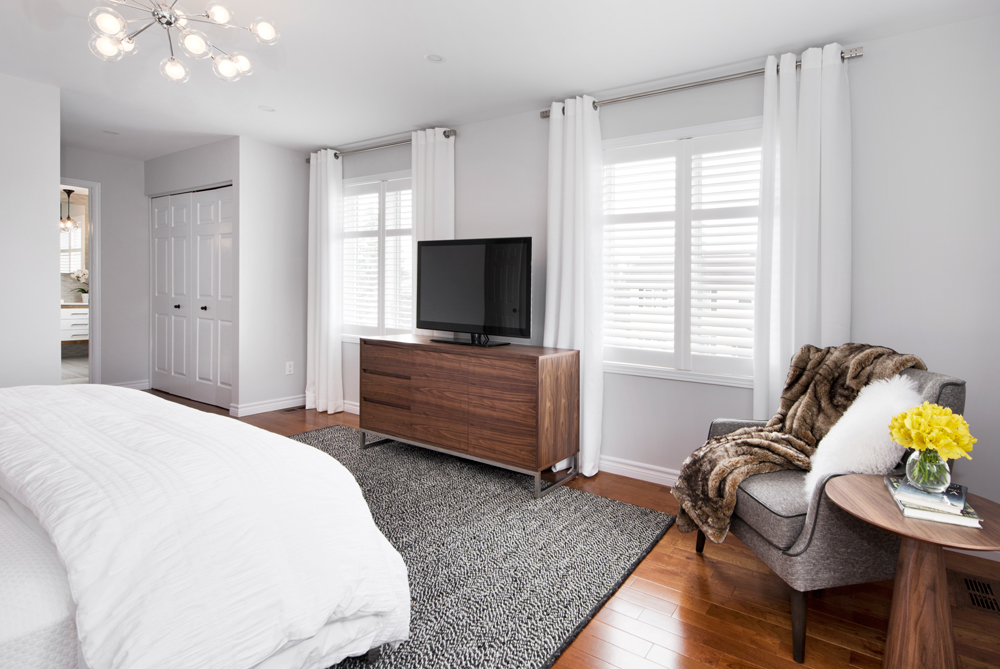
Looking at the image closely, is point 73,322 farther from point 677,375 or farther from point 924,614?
point 924,614

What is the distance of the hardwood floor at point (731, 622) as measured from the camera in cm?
169

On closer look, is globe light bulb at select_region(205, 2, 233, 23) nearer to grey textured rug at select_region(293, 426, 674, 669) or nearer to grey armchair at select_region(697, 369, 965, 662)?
grey textured rug at select_region(293, 426, 674, 669)

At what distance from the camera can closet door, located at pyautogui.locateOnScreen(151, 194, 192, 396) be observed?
5.15 metres

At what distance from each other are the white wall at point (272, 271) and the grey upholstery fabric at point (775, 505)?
13.6ft

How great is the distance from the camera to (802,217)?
2.65 meters

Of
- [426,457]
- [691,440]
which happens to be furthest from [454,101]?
[691,440]

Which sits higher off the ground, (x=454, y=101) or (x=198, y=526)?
(x=454, y=101)

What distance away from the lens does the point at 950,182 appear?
2412 mm

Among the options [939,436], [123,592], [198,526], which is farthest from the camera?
[939,436]

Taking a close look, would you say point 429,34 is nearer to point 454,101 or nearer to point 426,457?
point 454,101

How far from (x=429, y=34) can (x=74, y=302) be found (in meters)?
7.45

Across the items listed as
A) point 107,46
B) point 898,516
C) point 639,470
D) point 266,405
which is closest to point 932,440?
point 898,516

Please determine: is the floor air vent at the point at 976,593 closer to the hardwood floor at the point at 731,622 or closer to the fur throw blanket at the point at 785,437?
the hardwood floor at the point at 731,622

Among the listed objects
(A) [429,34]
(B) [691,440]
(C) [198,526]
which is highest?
(A) [429,34]
